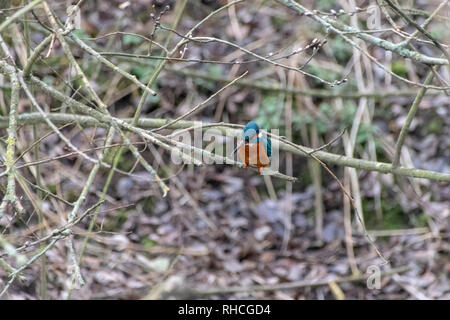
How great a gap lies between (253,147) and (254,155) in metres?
0.03

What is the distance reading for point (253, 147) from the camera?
91.0 inches

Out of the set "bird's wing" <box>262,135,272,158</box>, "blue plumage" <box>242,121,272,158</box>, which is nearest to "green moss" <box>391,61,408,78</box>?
"bird's wing" <box>262,135,272,158</box>

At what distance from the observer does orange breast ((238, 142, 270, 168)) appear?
2285mm

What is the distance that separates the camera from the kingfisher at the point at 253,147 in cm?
227

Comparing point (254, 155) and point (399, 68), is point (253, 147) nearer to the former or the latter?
point (254, 155)

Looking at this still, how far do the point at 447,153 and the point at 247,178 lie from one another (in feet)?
5.65

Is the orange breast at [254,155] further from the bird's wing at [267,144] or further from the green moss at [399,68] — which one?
the green moss at [399,68]

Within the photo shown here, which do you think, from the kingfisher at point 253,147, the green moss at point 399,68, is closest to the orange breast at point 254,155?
the kingfisher at point 253,147

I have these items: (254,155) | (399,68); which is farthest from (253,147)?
Answer: (399,68)

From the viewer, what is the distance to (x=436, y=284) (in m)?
4.06

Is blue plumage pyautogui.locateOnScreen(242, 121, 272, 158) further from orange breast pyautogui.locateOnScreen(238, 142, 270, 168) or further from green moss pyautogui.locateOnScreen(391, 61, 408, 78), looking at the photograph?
green moss pyautogui.locateOnScreen(391, 61, 408, 78)

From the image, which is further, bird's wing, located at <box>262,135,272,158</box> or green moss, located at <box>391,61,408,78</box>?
green moss, located at <box>391,61,408,78</box>

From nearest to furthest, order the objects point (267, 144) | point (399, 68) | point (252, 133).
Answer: point (252, 133), point (267, 144), point (399, 68)

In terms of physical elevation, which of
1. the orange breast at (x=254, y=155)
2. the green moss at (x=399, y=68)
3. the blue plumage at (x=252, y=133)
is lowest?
the orange breast at (x=254, y=155)
